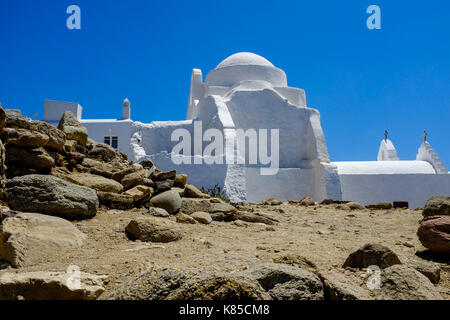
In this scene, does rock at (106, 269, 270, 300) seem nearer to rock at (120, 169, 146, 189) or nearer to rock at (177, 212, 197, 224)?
rock at (177, 212, 197, 224)

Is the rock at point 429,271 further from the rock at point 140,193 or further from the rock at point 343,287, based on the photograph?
the rock at point 140,193

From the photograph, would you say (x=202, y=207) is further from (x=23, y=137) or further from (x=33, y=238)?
(x=33, y=238)

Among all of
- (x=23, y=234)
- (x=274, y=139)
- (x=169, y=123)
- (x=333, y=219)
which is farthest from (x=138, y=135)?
(x=23, y=234)

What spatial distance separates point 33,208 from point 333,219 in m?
5.46

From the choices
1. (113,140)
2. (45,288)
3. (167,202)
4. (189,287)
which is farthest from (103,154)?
(113,140)

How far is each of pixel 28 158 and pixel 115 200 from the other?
1.15 metres

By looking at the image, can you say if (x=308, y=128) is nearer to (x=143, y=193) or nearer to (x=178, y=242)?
(x=143, y=193)

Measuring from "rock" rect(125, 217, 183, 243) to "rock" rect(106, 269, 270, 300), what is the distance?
56.3 inches

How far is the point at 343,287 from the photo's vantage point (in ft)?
7.44

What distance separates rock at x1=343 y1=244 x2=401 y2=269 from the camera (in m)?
2.93

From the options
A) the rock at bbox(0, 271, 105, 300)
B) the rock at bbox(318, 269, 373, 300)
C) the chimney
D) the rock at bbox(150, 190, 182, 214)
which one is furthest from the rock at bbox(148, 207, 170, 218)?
the chimney

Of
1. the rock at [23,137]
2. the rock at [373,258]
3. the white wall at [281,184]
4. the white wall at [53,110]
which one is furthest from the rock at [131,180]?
the white wall at [53,110]

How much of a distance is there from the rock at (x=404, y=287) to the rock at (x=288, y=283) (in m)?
0.41

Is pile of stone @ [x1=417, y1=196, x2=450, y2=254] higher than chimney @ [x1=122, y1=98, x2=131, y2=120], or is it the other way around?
chimney @ [x1=122, y1=98, x2=131, y2=120]
